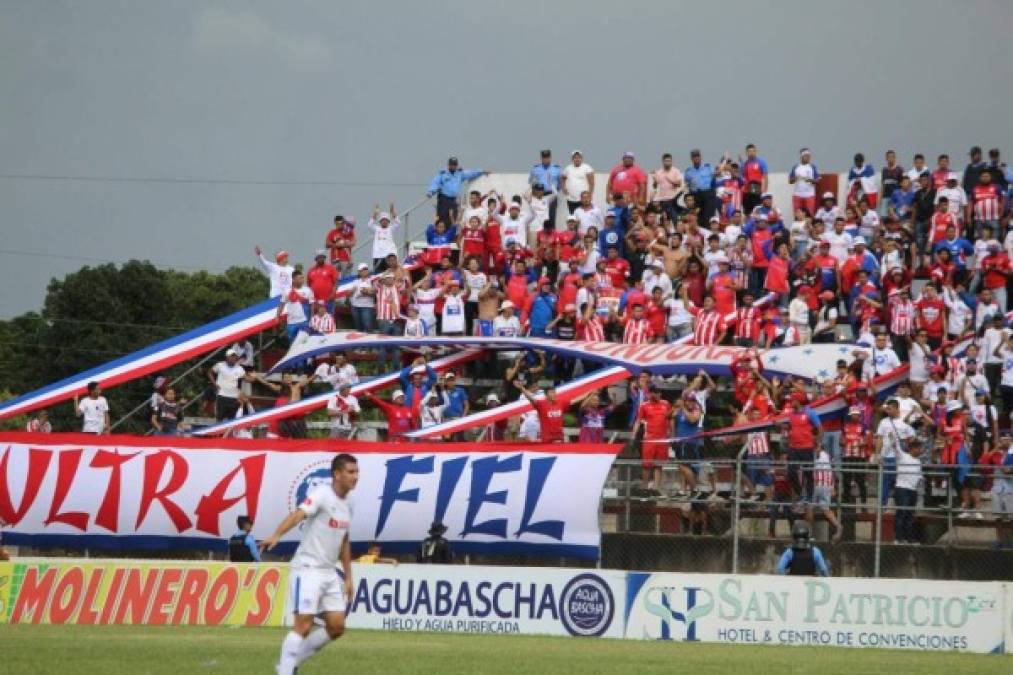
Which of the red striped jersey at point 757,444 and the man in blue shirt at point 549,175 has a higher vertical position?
the man in blue shirt at point 549,175

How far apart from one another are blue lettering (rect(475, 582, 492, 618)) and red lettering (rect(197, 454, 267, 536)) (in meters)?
4.88

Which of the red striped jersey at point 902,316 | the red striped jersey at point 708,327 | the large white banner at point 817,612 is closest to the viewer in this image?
the large white banner at point 817,612

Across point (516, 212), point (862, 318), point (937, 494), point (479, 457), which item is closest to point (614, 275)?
point (516, 212)

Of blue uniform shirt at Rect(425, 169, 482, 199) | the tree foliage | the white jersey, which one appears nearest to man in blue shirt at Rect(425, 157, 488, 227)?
blue uniform shirt at Rect(425, 169, 482, 199)

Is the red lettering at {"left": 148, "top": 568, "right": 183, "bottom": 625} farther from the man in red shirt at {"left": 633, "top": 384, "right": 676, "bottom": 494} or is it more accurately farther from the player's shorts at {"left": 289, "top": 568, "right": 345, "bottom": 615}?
the player's shorts at {"left": 289, "top": 568, "right": 345, "bottom": 615}

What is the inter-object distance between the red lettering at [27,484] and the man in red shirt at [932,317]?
1402 cm

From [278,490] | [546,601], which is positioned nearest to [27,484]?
[278,490]

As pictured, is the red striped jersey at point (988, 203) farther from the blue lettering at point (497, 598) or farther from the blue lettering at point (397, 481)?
the blue lettering at point (497, 598)

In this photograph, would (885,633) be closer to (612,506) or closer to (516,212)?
(612,506)

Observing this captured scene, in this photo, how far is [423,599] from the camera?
2297 centimetres

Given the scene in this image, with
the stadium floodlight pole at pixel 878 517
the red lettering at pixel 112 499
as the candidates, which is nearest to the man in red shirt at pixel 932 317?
the stadium floodlight pole at pixel 878 517

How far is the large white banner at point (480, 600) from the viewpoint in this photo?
22.3 m

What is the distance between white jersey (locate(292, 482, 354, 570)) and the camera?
13.7 meters

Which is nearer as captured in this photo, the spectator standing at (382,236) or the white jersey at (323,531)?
the white jersey at (323,531)
